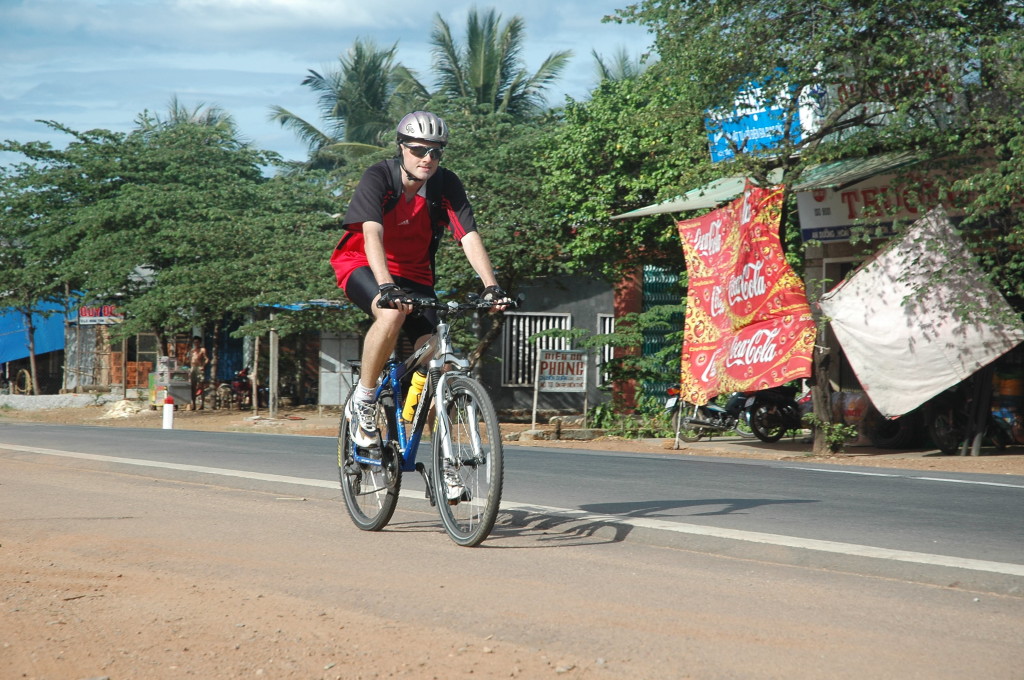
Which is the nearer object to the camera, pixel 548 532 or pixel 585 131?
pixel 548 532

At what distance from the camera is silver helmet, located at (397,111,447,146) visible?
554 centimetres

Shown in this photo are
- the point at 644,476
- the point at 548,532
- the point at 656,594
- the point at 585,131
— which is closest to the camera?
the point at 656,594

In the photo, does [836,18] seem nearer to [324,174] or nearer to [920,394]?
[920,394]

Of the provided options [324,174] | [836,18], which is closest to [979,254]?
[836,18]

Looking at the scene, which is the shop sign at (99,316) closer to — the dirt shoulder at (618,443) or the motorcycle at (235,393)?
the dirt shoulder at (618,443)

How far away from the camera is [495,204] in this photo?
22625mm

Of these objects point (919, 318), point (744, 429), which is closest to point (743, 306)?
point (919, 318)

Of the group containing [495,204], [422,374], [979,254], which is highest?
[495,204]

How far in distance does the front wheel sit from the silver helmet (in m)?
1.15

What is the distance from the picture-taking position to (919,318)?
13.7m

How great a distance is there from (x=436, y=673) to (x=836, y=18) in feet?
40.9

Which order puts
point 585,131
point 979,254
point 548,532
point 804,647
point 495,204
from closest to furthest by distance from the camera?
point 804,647, point 548,532, point 979,254, point 585,131, point 495,204

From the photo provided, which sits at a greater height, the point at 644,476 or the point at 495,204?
the point at 495,204

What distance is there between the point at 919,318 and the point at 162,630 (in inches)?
458
